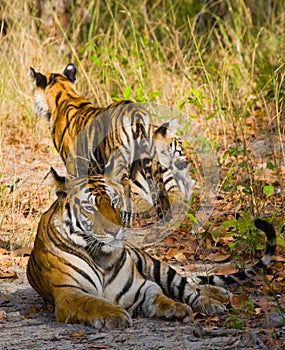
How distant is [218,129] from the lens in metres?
7.76

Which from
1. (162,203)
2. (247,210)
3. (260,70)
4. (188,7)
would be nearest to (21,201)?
(162,203)

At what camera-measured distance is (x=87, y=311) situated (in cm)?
397

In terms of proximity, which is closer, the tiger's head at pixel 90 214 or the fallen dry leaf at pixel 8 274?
the tiger's head at pixel 90 214

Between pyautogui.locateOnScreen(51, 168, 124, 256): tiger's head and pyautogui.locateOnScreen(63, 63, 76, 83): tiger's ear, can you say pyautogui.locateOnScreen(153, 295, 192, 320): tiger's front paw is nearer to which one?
pyautogui.locateOnScreen(51, 168, 124, 256): tiger's head

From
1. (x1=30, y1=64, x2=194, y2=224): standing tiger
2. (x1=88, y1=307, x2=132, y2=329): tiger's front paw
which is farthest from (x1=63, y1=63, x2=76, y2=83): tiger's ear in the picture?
(x1=88, y1=307, x2=132, y2=329): tiger's front paw

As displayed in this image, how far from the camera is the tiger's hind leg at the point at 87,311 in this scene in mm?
3883

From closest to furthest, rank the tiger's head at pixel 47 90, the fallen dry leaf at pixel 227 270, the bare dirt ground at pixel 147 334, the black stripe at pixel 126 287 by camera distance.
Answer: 1. the bare dirt ground at pixel 147 334
2. the black stripe at pixel 126 287
3. the fallen dry leaf at pixel 227 270
4. the tiger's head at pixel 47 90

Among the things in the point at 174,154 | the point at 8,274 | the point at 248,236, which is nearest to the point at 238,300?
the point at 248,236

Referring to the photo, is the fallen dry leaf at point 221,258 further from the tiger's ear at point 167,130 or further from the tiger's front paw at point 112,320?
the tiger's ear at point 167,130

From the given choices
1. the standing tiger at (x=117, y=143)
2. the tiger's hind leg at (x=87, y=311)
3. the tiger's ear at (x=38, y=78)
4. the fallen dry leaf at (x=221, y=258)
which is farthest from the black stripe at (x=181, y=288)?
the tiger's ear at (x=38, y=78)

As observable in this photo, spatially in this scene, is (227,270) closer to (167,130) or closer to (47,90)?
(167,130)

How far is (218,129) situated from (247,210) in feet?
7.79

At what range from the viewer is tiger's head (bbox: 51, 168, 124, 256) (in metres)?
4.21

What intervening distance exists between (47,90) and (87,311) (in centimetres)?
402
